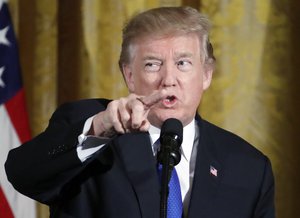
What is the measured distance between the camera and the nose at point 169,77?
1.54 metres

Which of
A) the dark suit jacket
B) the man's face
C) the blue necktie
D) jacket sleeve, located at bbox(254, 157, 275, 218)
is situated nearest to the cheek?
the man's face

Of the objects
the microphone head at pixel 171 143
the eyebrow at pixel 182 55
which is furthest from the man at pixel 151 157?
the microphone head at pixel 171 143

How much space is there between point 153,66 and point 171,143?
44 cm

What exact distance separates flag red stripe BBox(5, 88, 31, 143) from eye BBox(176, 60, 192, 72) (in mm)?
826

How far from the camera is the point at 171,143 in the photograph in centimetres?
117

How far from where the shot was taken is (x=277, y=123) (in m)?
2.41

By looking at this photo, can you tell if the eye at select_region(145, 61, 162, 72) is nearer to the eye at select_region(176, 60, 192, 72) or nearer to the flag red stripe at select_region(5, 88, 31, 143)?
the eye at select_region(176, 60, 192, 72)

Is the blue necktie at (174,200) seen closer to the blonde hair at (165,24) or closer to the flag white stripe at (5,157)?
the blonde hair at (165,24)

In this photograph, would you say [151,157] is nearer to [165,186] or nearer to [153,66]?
[153,66]

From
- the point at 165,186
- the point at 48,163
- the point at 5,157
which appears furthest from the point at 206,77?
the point at 5,157

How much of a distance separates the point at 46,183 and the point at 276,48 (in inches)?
48.0

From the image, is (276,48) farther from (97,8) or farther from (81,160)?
(81,160)

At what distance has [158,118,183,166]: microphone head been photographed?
1.16 meters

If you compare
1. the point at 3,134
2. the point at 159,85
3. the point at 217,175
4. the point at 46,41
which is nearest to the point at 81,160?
the point at 159,85
